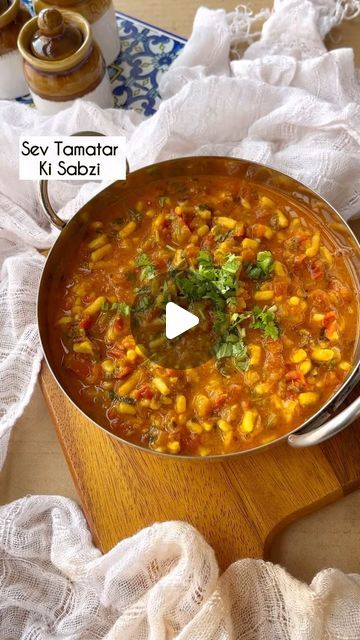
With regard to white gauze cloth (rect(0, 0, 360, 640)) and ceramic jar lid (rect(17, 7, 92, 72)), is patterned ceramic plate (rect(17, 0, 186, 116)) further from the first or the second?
ceramic jar lid (rect(17, 7, 92, 72))

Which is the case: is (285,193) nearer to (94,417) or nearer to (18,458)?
(94,417)

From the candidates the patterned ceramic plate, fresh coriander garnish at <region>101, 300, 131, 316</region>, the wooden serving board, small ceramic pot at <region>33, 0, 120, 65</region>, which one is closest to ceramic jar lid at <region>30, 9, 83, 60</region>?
small ceramic pot at <region>33, 0, 120, 65</region>

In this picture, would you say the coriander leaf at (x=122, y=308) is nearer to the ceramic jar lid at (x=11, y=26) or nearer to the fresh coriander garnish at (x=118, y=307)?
the fresh coriander garnish at (x=118, y=307)

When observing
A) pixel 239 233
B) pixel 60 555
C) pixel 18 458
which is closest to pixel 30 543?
pixel 60 555

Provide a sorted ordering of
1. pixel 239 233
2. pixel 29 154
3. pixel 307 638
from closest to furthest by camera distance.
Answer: pixel 307 638, pixel 239 233, pixel 29 154

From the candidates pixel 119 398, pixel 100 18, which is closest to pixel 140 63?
pixel 100 18
